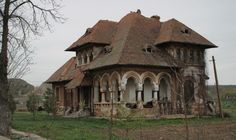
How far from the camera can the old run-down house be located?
30375mm

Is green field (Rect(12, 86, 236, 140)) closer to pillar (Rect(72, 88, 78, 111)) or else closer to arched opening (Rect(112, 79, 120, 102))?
arched opening (Rect(112, 79, 120, 102))

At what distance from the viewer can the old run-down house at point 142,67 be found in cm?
3038

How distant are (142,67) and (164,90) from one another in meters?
4.03

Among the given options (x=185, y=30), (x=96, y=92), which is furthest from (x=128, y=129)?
(x=185, y=30)

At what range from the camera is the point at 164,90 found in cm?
3344

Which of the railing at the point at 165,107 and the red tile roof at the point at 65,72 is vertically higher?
the red tile roof at the point at 65,72

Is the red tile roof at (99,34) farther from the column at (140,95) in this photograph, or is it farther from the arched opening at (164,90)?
the column at (140,95)

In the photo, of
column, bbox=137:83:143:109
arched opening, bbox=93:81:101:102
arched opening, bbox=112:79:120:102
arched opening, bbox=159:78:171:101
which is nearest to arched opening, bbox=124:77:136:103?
arched opening, bbox=112:79:120:102

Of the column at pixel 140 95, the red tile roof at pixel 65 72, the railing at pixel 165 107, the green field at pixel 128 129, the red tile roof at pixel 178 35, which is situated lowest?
the green field at pixel 128 129

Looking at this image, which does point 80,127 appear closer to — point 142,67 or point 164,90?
point 142,67

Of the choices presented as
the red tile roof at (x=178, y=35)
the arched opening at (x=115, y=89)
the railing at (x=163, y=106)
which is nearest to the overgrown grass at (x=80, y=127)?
the railing at (x=163, y=106)

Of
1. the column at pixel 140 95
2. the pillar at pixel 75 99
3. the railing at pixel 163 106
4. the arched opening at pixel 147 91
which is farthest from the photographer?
the pillar at pixel 75 99

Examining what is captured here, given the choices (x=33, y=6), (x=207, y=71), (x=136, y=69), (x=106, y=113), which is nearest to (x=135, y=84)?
(x=136, y=69)

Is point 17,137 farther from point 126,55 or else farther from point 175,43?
point 175,43
